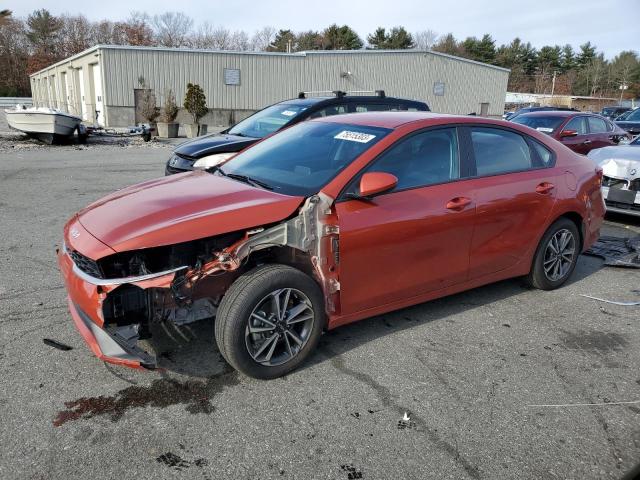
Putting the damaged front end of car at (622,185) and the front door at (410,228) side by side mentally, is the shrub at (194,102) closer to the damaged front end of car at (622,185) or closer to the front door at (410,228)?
the damaged front end of car at (622,185)

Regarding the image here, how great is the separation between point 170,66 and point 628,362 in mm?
28819

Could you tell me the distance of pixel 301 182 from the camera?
3.58 m

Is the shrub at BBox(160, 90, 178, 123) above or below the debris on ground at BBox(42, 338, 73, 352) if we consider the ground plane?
above

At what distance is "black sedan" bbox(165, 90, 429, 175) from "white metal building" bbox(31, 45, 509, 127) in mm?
21666

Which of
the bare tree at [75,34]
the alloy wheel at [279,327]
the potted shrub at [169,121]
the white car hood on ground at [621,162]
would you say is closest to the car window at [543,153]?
the alloy wheel at [279,327]

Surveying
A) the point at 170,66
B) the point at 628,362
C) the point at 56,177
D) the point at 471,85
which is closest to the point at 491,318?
the point at 628,362

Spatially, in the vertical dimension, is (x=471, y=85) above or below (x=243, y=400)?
above

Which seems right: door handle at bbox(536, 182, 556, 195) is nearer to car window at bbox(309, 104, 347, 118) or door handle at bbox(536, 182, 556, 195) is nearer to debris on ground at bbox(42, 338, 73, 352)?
debris on ground at bbox(42, 338, 73, 352)

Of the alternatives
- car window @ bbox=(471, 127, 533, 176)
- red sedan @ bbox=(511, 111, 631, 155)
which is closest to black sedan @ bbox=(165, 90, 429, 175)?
red sedan @ bbox=(511, 111, 631, 155)

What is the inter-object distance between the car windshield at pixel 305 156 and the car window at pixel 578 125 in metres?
8.61

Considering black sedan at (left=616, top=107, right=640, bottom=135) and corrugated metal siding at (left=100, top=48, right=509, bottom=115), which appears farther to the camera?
corrugated metal siding at (left=100, top=48, right=509, bottom=115)

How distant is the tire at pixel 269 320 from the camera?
305 cm

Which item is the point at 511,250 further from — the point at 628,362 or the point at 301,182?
the point at 301,182

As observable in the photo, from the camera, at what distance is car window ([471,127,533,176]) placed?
4.17m
